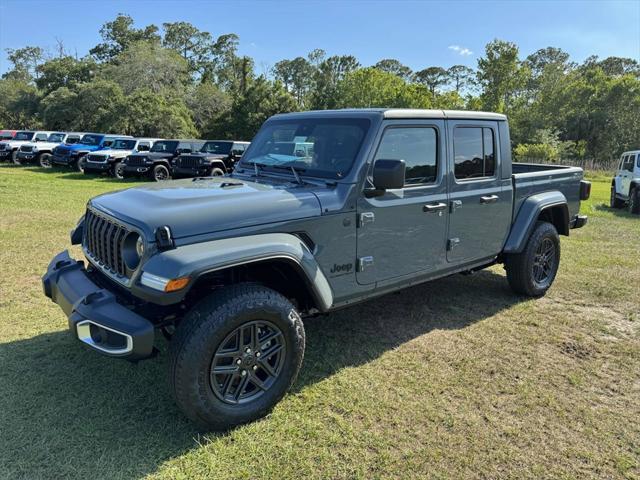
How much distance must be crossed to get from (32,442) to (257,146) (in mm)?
2809

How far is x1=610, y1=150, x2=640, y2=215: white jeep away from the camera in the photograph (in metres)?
12.6

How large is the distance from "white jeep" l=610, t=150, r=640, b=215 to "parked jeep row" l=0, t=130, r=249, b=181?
428 inches

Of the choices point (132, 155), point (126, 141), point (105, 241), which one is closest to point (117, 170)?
point (132, 155)

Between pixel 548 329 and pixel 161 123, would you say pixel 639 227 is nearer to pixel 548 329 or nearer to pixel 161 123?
pixel 548 329

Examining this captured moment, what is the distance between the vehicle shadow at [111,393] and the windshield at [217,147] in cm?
1314

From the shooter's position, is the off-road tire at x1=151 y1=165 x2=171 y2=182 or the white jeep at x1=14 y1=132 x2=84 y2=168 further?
the white jeep at x1=14 y1=132 x2=84 y2=168

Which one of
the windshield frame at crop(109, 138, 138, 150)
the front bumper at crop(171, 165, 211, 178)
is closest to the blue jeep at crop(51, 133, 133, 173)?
the windshield frame at crop(109, 138, 138, 150)

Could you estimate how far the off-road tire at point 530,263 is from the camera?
5.11 metres

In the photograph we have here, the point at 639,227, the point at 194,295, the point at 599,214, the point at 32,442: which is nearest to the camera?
the point at 32,442

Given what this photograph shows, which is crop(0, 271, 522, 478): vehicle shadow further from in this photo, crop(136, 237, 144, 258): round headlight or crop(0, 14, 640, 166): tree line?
crop(0, 14, 640, 166): tree line

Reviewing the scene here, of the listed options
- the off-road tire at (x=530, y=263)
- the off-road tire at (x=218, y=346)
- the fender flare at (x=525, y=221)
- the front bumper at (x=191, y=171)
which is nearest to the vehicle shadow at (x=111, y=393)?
the off-road tire at (x=218, y=346)

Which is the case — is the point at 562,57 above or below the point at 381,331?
above

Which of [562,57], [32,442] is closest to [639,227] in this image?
[32,442]

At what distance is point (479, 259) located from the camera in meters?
4.66
